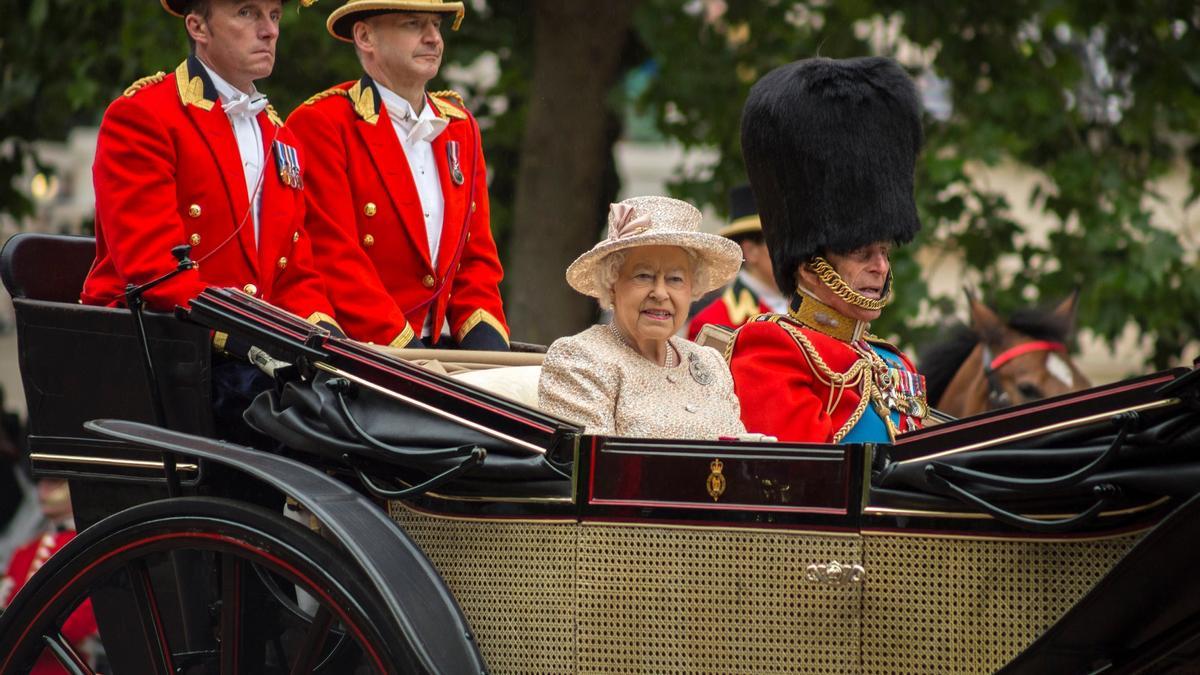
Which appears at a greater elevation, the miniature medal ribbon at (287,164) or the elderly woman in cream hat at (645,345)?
the miniature medal ribbon at (287,164)

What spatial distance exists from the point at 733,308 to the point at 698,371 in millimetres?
2986

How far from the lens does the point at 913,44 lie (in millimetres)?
7789

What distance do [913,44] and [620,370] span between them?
16.0ft

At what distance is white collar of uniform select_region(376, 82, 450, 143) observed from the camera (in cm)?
415

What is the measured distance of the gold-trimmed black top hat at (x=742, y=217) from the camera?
6727 millimetres

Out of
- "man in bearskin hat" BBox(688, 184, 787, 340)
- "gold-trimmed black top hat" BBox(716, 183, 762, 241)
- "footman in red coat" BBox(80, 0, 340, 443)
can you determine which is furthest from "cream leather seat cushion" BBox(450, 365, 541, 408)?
"gold-trimmed black top hat" BBox(716, 183, 762, 241)

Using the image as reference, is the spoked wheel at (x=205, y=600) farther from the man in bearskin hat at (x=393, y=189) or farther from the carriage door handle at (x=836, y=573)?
the man in bearskin hat at (x=393, y=189)

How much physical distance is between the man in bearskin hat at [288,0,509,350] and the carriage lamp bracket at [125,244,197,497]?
26.4 inches

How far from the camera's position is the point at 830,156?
3.77 metres

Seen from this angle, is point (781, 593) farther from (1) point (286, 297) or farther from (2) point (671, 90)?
(2) point (671, 90)

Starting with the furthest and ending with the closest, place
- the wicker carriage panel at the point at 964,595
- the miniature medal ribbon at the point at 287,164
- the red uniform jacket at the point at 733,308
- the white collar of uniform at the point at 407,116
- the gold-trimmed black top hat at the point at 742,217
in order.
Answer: the gold-trimmed black top hat at the point at 742,217 → the red uniform jacket at the point at 733,308 → the white collar of uniform at the point at 407,116 → the miniature medal ribbon at the point at 287,164 → the wicker carriage panel at the point at 964,595

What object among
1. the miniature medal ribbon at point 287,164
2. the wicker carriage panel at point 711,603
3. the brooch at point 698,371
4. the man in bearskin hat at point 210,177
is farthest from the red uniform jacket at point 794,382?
the miniature medal ribbon at point 287,164

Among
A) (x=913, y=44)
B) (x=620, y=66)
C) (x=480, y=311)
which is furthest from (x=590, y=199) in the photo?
(x=480, y=311)

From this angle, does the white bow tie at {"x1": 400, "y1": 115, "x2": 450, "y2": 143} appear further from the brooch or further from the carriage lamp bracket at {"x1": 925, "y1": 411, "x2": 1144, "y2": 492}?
the carriage lamp bracket at {"x1": 925, "y1": 411, "x2": 1144, "y2": 492}
